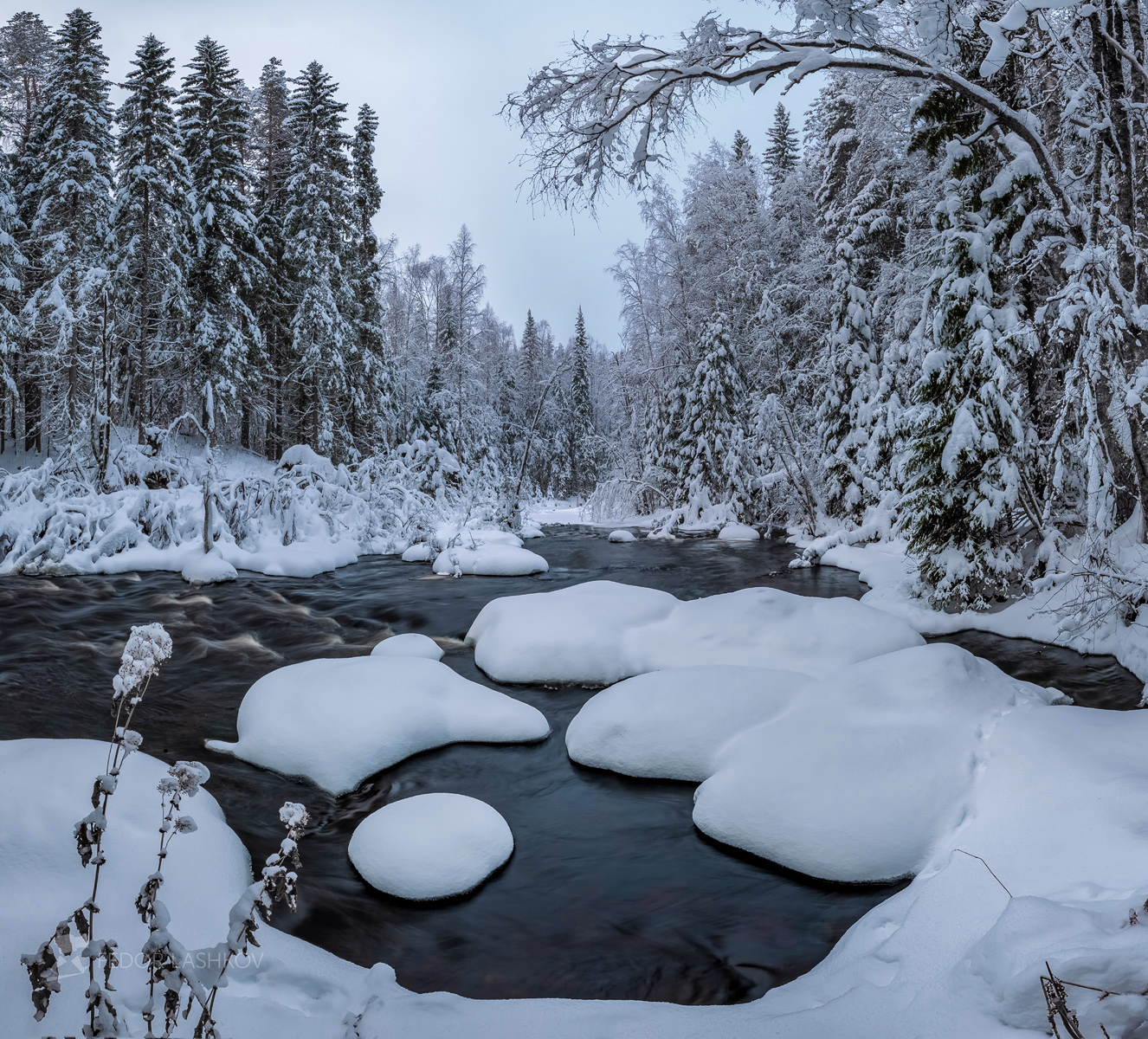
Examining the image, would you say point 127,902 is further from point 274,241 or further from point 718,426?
point 274,241

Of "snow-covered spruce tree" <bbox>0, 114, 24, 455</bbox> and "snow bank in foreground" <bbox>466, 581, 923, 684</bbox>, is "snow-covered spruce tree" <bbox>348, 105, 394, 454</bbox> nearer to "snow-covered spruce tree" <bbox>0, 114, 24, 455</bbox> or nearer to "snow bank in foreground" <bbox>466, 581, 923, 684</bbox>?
"snow-covered spruce tree" <bbox>0, 114, 24, 455</bbox>

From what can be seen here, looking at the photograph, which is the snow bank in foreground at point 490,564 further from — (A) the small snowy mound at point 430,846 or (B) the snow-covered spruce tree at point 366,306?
(B) the snow-covered spruce tree at point 366,306

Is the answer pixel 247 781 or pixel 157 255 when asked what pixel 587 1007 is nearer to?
pixel 247 781

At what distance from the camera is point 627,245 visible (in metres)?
26.3

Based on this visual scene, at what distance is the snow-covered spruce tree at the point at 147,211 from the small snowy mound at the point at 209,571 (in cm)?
988

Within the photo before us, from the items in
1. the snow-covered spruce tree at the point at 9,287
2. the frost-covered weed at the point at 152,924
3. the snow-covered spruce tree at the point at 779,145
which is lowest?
the frost-covered weed at the point at 152,924

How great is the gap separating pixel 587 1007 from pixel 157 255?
976 inches

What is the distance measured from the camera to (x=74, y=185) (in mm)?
20641

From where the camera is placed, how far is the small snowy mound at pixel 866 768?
12.2 feet

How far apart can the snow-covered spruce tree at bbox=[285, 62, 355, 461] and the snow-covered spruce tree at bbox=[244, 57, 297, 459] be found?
1.56 metres

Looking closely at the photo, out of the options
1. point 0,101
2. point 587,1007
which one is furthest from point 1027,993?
point 0,101

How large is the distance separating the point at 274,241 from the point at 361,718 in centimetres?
2587

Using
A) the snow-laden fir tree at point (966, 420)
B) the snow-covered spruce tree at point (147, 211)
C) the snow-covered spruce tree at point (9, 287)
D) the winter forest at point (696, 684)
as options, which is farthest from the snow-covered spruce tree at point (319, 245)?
the snow-laden fir tree at point (966, 420)

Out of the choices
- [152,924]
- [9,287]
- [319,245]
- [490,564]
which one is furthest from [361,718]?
[9,287]
